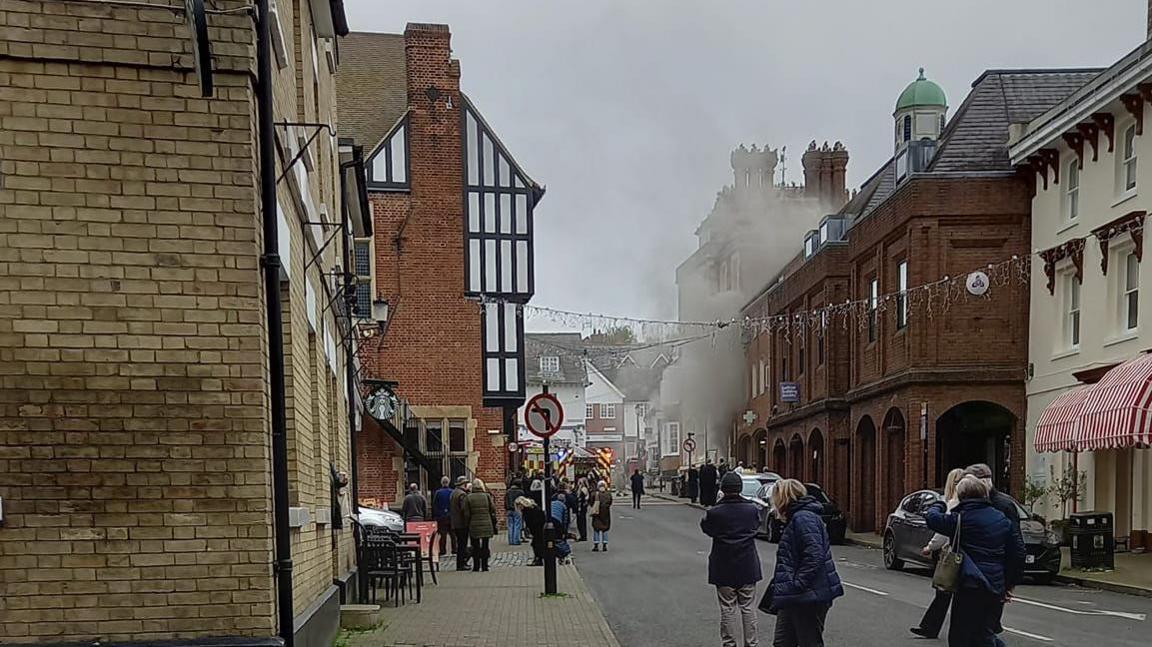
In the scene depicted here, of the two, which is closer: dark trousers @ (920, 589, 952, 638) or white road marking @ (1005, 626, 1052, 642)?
dark trousers @ (920, 589, 952, 638)

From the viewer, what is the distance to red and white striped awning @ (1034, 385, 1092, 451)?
19.0 metres

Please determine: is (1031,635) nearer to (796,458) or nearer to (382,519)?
(382,519)

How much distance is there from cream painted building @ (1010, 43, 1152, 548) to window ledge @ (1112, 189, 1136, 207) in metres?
0.03

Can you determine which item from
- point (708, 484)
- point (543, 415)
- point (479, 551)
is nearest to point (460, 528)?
point (479, 551)

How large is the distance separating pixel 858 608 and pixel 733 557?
4615 mm

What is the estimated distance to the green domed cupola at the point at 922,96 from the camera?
30672 mm

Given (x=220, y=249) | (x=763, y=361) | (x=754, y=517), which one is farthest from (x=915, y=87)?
(x=220, y=249)

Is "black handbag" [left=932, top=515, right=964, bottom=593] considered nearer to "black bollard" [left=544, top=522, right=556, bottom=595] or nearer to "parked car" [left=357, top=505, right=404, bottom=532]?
"black bollard" [left=544, top=522, right=556, bottom=595]

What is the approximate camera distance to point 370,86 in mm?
30312

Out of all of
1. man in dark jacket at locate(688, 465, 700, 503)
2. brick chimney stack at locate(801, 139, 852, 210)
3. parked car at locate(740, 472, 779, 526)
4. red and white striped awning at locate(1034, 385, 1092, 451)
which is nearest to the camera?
red and white striped awning at locate(1034, 385, 1092, 451)

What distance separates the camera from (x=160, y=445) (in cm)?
582

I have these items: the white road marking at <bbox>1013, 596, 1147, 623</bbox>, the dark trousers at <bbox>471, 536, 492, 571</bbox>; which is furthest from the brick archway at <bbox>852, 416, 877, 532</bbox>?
the white road marking at <bbox>1013, 596, 1147, 623</bbox>

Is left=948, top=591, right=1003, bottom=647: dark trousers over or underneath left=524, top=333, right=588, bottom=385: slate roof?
underneath

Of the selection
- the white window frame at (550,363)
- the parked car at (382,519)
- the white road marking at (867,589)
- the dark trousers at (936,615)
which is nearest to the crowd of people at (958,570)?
the dark trousers at (936,615)
